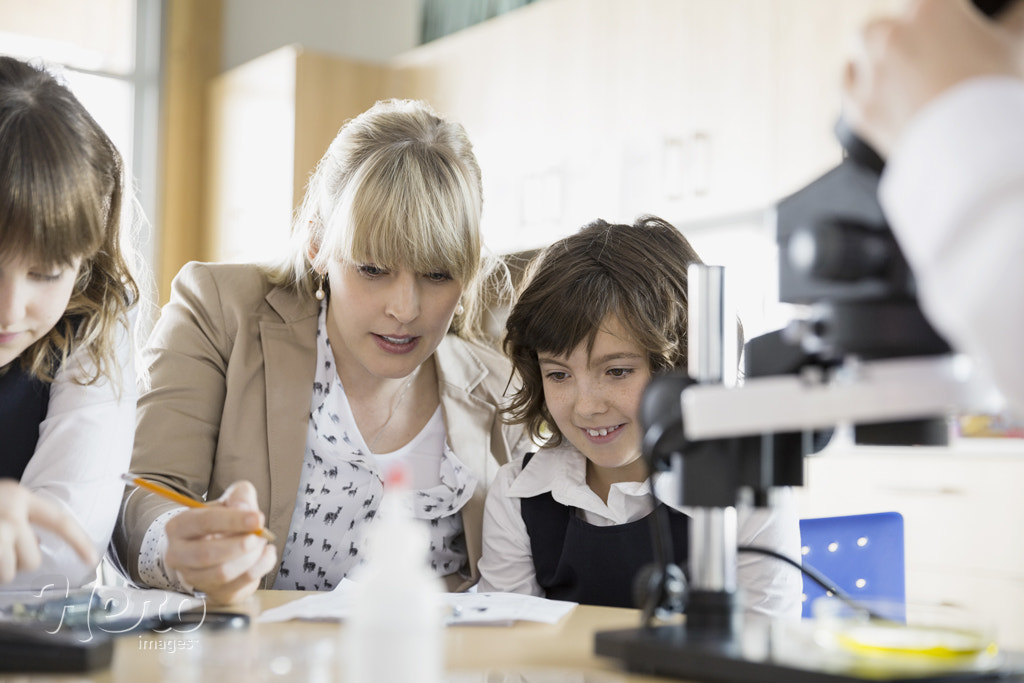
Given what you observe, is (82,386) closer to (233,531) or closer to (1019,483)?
(233,531)

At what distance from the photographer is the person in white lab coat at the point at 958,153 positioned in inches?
21.3

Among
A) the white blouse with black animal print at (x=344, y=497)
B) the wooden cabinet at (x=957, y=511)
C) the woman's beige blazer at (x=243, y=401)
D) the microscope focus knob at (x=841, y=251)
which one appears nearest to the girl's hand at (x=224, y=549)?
the woman's beige blazer at (x=243, y=401)

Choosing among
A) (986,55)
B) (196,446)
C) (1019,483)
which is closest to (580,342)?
(196,446)

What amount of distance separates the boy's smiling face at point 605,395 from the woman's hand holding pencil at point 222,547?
549mm

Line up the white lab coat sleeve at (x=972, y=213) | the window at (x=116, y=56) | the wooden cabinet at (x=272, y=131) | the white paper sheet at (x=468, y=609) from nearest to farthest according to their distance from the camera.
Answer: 1. the white lab coat sleeve at (x=972, y=213)
2. the white paper sheet at (x=468, y=609)
3. the wooden cabinet at (x=272, y=131)
4. the window at (x=116, y=56)

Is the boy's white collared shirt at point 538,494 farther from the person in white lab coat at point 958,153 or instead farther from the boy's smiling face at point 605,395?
the person in white lab coat at point 958,153

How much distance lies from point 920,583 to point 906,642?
83.7 inches

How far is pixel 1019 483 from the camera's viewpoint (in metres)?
2.48

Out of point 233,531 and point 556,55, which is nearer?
point 233,531

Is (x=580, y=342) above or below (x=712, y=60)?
below

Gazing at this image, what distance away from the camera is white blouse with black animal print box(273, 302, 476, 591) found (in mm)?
1562

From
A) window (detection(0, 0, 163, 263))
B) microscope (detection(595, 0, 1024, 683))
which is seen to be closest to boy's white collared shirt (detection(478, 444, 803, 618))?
microscope (detection(595, 0, 1024, 683))

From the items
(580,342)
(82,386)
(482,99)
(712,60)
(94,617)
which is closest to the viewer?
(94,617)

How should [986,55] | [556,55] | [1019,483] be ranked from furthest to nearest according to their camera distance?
1. [556,55]
2. [1019,483]
3. [986,55]
